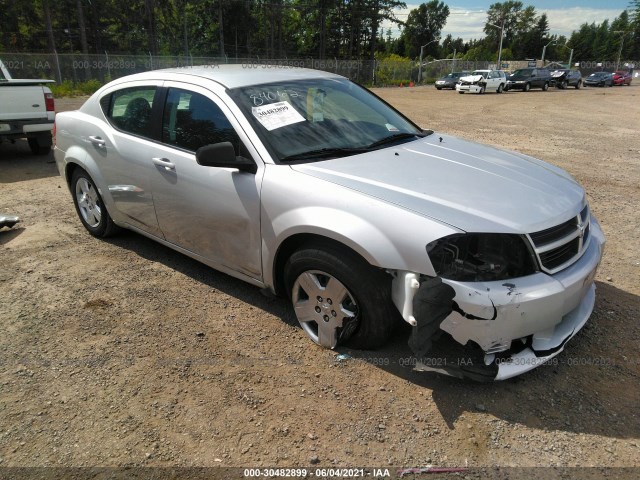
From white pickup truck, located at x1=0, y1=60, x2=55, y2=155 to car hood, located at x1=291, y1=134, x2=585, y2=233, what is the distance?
725cm

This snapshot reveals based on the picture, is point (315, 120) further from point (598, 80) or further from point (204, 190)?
point (598, 80)

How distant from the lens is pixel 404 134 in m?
3.87

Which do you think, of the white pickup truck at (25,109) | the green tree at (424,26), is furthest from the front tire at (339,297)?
the green tree at (424,26)

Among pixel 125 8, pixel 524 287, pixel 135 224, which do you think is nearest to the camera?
pixel 524 287

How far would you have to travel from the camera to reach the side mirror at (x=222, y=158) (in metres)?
3.04

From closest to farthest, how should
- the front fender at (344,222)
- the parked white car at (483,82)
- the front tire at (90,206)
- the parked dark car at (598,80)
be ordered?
the front fender at (344,222) → the front tire at (90,206) → the parked white car at (483,82) → the parked dark car at (598,80)

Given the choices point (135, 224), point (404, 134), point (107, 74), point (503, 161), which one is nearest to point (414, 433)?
point (503, 161)

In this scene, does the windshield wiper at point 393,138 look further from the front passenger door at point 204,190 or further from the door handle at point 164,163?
the door handle at point 164,163

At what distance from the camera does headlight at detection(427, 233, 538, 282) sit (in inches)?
99.0

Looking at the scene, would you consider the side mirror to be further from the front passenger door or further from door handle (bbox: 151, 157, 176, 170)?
door handle (bbox: 151, 157, 176, 170)

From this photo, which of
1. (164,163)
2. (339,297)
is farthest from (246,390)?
(164,163)

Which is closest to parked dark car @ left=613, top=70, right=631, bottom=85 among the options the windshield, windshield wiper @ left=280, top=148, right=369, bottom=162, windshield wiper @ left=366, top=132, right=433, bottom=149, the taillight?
the taillight

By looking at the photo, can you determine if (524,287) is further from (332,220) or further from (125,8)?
(125,8)

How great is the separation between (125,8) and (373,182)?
49.2m
